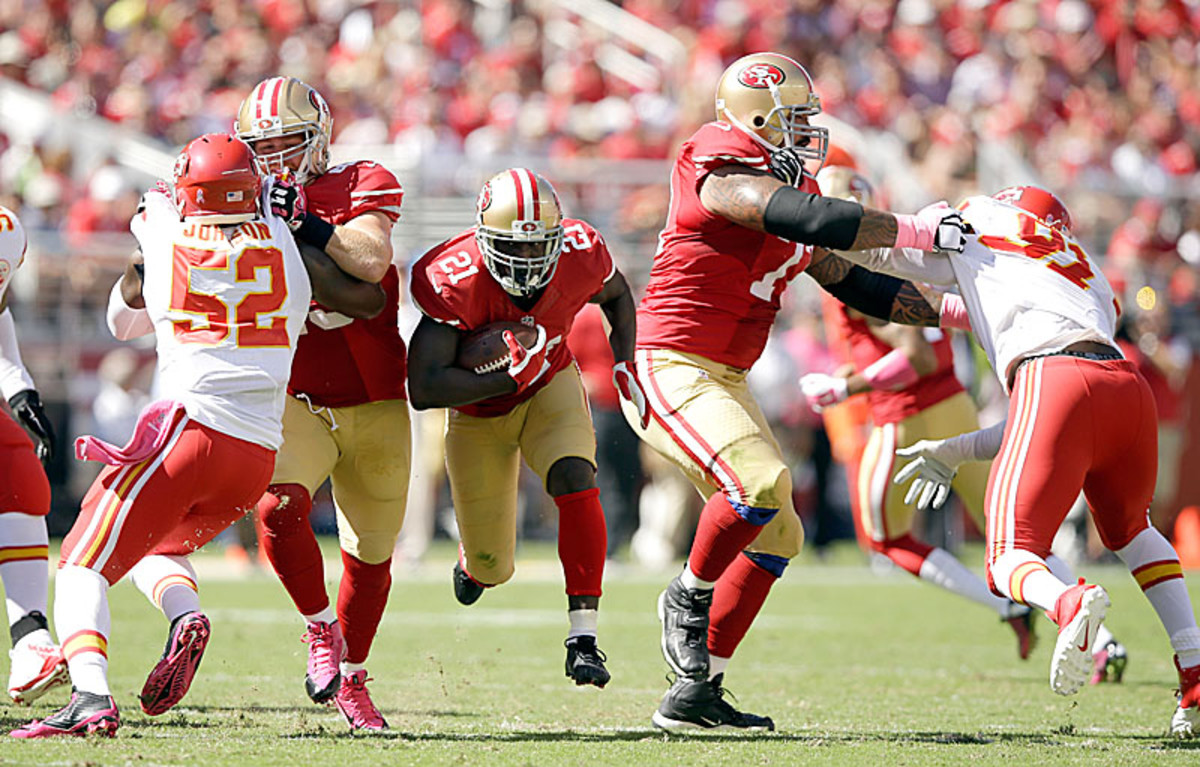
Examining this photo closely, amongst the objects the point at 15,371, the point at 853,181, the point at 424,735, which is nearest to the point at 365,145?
the point at 853,181

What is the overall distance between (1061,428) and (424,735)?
2100 millimetres

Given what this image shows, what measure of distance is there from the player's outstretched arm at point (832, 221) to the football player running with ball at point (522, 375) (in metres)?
0.61

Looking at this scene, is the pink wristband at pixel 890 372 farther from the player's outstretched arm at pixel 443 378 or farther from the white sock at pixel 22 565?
the white sock at pixel 22 565

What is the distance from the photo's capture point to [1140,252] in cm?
1336

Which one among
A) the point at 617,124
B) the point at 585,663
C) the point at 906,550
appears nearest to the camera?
the point at 585,663

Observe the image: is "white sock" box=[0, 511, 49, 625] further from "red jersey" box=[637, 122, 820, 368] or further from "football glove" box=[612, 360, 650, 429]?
"red jersey" box=[637, 122, 820, 368]

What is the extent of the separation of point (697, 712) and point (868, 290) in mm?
Answer: 1584

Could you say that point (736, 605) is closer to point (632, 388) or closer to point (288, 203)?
point (632, 388)

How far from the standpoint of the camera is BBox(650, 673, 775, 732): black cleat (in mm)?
5227

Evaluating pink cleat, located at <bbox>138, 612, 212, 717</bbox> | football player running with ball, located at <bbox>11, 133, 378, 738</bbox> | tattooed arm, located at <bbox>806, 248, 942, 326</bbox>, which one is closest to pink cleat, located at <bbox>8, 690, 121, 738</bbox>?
football player running with ball, located at <bbox>11, 133, 378, 738</bbox>

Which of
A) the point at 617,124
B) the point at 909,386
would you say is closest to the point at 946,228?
the point at 909,386

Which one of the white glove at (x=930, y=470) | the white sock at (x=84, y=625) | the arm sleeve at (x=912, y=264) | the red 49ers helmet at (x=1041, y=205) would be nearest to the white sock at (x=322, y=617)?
the white sock at (x=84, y=625)

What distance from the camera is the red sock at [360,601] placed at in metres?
5.46

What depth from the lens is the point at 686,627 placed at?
5.32 m
